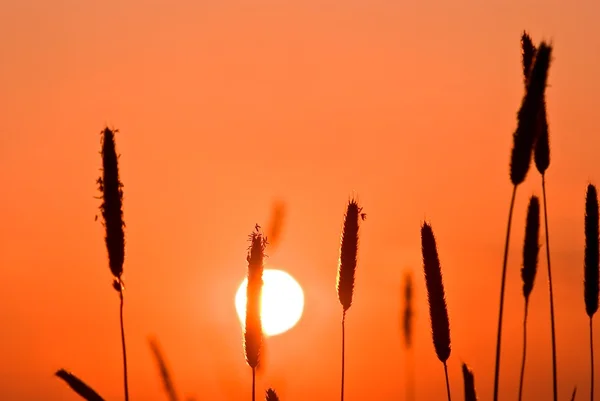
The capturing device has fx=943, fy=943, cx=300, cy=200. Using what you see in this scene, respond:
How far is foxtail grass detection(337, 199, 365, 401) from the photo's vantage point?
652cm

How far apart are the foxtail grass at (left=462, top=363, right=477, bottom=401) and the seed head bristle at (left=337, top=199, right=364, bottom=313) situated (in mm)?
999

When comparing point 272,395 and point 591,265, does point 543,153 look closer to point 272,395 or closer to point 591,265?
point 591,265

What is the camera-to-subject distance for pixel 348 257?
6.67 m

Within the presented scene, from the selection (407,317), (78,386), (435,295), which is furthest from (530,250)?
(78,386)

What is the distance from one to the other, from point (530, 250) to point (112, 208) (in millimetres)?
3337

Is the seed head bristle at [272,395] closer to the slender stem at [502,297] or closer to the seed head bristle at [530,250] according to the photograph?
the slender stem at [502,297]

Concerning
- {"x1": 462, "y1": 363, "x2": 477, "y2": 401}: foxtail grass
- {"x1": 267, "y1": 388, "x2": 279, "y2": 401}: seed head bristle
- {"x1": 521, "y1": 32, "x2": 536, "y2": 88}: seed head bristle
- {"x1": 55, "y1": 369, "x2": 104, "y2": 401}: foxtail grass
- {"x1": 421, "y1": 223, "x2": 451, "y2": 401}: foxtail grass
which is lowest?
{"x1": 55, "y1": 369, "x2": 104, "y2": 401}: foxtail grass

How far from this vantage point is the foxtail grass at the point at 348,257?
652 cm

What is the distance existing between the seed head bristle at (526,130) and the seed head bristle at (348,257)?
191cm

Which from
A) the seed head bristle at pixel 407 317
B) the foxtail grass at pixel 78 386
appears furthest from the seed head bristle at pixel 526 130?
the seed head bristle at pixel 407 317

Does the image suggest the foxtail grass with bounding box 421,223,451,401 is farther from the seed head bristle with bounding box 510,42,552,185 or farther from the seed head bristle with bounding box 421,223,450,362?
the seed head bristle with bounding box 510,42,552,185

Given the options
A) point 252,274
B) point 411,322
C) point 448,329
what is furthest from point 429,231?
point 411,322

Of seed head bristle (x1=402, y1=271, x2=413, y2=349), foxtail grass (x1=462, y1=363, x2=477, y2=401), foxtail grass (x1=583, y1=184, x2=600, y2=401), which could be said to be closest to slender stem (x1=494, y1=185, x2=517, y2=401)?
foxtail grass (x1=462, y1=363, x2=477, y2=401)

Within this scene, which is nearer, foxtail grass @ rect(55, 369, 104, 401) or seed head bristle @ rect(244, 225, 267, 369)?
foxtail grass @ rect(55, 369, 104, 401)
